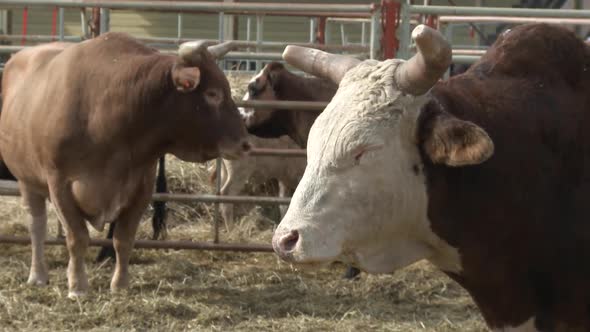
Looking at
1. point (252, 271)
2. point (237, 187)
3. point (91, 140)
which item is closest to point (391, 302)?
point (252, 271)

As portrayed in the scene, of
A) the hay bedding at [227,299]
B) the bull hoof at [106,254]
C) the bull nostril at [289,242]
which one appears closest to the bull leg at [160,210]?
the hay bedding at [227,299]

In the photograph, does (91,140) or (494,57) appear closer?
(494,57)

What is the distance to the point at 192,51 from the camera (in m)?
6.52

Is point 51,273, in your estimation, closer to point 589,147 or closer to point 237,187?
point 237,187

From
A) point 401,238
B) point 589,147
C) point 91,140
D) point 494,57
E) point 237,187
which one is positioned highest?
point 494,57

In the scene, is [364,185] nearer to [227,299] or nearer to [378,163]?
[378,163]

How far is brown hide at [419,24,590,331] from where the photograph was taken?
11.6 ft

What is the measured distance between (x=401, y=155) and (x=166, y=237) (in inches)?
197

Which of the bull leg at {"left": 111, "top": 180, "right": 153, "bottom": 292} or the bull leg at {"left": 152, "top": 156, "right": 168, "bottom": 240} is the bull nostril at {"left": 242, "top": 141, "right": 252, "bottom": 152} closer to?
the bull leg at {"left": 111, "top": 180, "right": 153, "bottom": 292}

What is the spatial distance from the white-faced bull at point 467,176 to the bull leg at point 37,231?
11.9 feet

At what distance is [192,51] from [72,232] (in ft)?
4.42

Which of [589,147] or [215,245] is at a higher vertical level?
[589,147]

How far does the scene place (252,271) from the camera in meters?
7.40

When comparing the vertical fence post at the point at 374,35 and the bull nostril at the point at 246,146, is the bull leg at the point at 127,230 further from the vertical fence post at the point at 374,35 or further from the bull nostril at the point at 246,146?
the vertical fence post at the point at 374,35
